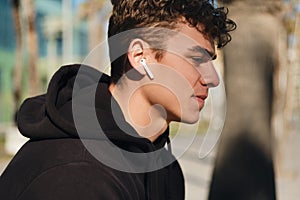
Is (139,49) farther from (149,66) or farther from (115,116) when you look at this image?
(115,116)

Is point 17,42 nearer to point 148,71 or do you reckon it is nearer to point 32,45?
point 32,45

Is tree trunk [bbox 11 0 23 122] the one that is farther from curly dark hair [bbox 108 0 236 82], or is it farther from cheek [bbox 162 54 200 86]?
cheek [bbox 162 54 200 86]

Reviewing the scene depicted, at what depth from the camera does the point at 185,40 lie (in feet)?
6.15

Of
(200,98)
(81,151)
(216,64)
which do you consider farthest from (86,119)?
(216,64)

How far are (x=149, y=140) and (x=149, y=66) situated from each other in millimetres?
251

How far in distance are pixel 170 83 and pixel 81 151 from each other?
0.36 meters

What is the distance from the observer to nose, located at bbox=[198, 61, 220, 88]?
1.93m

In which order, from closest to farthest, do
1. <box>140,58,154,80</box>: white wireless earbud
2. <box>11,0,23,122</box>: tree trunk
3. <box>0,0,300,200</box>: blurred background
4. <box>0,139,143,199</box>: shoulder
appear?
<box>0,139,143,199</box>: shoulder → <box>140,58,154,80</box>: white wireless earbud → <box>0,0,300,200</box>: blurred background → <box>11,0,23,122</box>: tree trunk

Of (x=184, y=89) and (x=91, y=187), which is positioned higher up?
(x=184, y=89)

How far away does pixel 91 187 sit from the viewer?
1598mm

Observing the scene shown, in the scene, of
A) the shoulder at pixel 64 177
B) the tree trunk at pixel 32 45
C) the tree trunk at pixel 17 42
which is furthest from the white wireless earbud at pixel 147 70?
the tree trunk at pixel 17 42

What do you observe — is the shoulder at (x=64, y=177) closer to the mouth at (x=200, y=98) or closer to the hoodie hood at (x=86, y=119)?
the hoodie hood at (x=86, y=119)

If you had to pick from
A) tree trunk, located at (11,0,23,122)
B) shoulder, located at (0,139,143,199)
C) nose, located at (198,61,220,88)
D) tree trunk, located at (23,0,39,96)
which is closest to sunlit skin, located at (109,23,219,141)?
nose, located at (198,61,220,88)

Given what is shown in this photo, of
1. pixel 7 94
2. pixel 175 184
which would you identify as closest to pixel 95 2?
pixel 175 184
